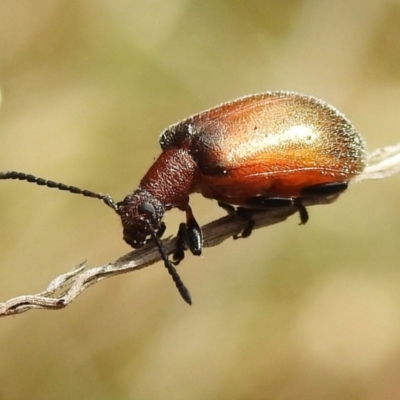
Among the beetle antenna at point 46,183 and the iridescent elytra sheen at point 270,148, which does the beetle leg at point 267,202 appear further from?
the beetle antenna at point 46,183

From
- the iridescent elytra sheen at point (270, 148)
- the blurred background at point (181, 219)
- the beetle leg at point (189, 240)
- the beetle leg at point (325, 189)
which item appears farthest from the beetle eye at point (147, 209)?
the blurred background at point (181, 219)

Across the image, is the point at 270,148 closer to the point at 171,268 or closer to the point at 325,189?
the point at 325,189

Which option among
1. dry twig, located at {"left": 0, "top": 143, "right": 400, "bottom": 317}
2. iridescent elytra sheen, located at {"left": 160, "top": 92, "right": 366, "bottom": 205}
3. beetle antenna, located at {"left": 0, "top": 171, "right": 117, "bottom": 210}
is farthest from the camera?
iridescent elytra sheen, located at {"left": 160, "top": 92, "right": 366, "bottom": 205}

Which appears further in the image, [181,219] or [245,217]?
[181,219]

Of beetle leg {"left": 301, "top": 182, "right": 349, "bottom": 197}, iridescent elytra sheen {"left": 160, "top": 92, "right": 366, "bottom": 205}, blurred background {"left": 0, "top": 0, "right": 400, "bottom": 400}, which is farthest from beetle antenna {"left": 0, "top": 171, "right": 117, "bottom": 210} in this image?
blurred background {"left": 0, "top": 0, "right": 400, "bottom": 400}

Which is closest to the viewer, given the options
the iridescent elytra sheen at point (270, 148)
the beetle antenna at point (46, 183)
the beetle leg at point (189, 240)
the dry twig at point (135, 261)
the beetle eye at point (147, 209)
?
the dry twig at point (135, 261)

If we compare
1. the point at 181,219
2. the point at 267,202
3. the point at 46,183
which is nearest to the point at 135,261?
the point at 46,183

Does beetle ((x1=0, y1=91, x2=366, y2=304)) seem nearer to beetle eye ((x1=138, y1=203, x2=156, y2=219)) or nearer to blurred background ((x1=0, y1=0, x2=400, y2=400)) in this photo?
beetle eye ((x1=138, y1=203, x2=156, y2=219))
